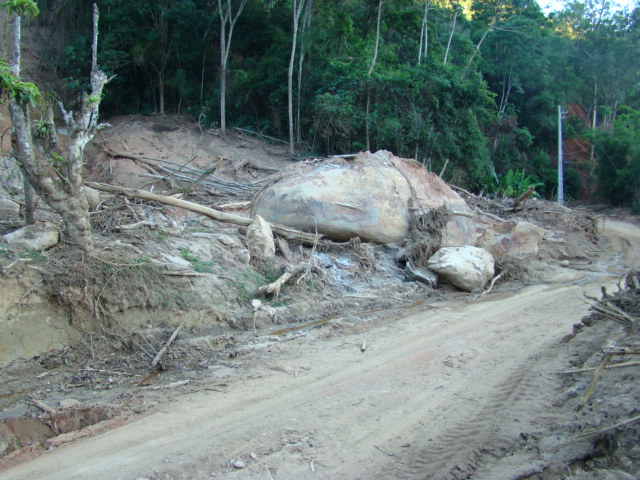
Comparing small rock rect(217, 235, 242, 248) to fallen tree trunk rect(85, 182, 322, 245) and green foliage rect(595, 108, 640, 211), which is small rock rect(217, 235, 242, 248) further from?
green foliage rect(595, 108, 640, 211)

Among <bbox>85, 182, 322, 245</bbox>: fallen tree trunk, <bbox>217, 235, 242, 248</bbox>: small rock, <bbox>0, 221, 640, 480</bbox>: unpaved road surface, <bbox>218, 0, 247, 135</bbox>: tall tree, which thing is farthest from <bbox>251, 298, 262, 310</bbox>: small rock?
<bbox>218, 0, 247, 135</bbox>: tall tree

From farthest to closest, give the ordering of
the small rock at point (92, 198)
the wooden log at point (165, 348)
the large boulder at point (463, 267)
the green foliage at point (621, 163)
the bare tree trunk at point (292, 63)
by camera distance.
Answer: the green foliage at point (621, 163)
the bare tree trunk at point (292, 63)
the large boulder at point (463, 267)
the small rock at point (92, 198)
the wooden log at point (165, 348)

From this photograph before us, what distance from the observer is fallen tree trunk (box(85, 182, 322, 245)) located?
889cm

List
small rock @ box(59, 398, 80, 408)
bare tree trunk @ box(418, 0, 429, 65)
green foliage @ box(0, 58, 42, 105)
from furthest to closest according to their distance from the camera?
bare tree trunk @ box(418, 0, 429, 65) < small rock @ box(59, 398, 80, 408) < green foliage @ box(0, 58, 42, 105)

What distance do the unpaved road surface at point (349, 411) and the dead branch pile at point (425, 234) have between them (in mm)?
2793

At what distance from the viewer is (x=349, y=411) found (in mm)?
4707

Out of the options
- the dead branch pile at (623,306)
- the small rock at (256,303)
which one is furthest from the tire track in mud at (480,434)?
the small rock at (256,303)

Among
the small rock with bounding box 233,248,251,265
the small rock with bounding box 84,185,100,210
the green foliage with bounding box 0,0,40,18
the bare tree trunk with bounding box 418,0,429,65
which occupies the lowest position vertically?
the small rock with bounding box 233,248,251,265

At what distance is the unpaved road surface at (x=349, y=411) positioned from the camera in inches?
151

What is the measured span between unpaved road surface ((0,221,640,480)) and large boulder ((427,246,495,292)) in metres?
2.22

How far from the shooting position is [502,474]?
10.9 feet

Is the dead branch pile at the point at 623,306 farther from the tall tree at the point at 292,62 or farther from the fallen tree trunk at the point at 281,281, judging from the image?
the tall tree at the point at 292,62

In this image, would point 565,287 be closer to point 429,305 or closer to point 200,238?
point 429,305

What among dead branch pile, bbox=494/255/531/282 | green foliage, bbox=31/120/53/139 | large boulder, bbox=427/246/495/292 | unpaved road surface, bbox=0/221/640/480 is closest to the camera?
unpaved road surface, bbox=0/221/640/480
